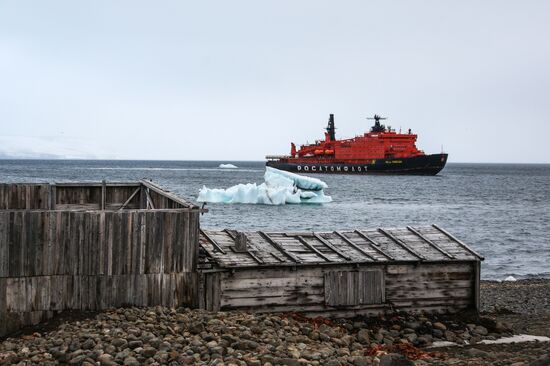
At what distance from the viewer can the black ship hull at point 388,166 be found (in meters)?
130

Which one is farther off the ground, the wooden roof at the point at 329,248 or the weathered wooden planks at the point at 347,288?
the wooden roof at the point at 329,248

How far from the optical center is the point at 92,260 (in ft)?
49.7

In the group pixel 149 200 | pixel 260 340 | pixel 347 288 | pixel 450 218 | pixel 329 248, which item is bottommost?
pixel 450 218

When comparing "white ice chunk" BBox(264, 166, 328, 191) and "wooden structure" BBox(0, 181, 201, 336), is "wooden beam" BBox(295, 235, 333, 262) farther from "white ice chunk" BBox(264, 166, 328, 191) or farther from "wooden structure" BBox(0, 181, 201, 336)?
"white ice chunk" BBox(264, 166, 328, 191)

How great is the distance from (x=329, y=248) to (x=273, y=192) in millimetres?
49174

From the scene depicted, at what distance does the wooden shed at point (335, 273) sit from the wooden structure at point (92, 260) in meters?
0.90

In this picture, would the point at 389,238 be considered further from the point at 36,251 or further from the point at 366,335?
the point at 36,251

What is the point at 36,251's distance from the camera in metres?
14.9

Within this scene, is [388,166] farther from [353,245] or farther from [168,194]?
[168,194]

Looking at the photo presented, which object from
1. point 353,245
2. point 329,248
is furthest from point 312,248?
point 353,245

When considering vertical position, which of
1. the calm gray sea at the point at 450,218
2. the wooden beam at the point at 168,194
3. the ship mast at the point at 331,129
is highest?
the ship mast at the point at 331,129

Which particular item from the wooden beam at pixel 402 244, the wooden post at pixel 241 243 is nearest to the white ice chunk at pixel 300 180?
the wooden beam at pixel 402 244

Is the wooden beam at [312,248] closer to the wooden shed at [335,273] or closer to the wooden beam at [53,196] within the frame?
the wooden shed at [335,273]

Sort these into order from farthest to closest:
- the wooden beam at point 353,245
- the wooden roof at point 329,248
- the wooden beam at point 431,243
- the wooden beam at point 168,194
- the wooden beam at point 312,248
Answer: the wooden beam at point 431,243 → the wooden beam at point 353,245 → the wooden beam at point 312,248 → the wooden roof at point 329,248 → the wooden beam at point 168,194
